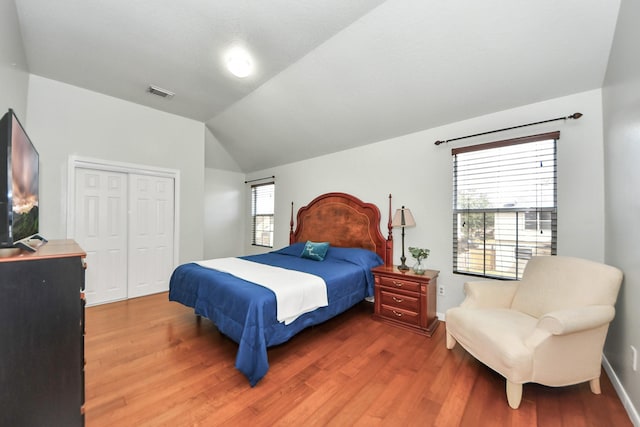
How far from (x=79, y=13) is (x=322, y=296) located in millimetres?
3311

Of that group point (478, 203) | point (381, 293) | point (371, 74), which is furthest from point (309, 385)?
point (371, 74)

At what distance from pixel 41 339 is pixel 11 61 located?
98.7 inches

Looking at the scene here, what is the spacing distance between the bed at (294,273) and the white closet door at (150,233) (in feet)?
4.39

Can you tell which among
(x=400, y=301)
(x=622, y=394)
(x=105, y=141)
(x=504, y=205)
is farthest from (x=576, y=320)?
(x=105, y=141)

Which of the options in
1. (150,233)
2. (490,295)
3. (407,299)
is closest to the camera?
(490,295)

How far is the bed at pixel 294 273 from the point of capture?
75.6 inches

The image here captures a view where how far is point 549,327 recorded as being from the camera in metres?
1.60

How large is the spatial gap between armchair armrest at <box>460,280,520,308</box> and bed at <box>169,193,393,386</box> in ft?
3.74

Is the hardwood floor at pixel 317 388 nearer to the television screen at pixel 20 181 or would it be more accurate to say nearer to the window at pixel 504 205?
the window at pixel 504 205

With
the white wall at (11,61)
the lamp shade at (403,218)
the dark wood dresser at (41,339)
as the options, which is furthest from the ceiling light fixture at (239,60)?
the lamp shade at (403,218)

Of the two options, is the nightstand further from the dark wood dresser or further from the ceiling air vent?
the ceiling air vent

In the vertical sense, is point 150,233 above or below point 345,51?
below

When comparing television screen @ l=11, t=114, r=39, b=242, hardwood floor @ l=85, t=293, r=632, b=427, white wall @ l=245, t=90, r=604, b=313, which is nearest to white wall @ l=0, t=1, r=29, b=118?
television screen @ l=11, t=114, r=39, b=242

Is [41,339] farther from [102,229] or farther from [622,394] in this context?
[622,394]
